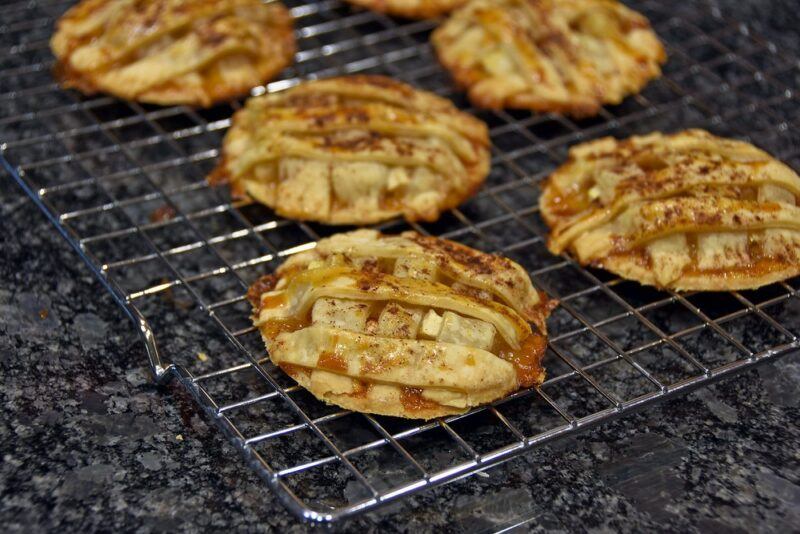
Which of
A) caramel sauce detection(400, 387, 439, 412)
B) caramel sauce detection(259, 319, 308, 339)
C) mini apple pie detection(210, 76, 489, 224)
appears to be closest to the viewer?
caramel sauce detection(400, 387, 439, 412)

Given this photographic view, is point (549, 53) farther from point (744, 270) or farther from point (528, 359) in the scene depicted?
point (528, 359)

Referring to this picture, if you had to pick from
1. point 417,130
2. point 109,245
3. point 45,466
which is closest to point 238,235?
point 109,245

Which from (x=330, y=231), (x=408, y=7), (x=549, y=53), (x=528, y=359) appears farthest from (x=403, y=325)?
(x=408, y=7)

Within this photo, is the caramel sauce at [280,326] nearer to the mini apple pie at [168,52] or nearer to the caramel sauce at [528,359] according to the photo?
the caramel sauce at [528,359]

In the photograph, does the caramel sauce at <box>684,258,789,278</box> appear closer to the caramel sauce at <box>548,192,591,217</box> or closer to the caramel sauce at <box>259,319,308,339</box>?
the caramel sauce at <box>548,192,591,217</box>

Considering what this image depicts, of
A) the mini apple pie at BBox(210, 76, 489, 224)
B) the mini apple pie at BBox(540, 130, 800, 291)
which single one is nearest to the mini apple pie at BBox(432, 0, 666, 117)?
the mini apple pie at BBox(210, 76, 489, 224)

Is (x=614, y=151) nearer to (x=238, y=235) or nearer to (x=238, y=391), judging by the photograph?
(x=238, y=235)
